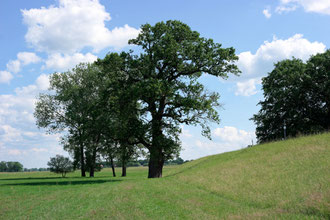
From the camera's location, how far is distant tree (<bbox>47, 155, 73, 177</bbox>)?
250 feet

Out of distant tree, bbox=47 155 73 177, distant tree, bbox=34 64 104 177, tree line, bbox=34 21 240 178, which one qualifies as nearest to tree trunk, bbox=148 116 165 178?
tree line, bbox=34 21 240 178

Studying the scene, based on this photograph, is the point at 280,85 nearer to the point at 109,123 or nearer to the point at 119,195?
the point at 109,123

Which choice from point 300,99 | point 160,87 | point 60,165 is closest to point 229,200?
point 160,87

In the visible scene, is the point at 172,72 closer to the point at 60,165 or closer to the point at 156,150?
the point at 156,150

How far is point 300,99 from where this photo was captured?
5484cm

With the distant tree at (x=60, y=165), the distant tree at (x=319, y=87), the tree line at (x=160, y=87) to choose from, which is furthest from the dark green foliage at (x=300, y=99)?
the distant tree at (x=60, y=165)

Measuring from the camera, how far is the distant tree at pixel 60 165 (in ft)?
250

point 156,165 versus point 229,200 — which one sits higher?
point 156,165

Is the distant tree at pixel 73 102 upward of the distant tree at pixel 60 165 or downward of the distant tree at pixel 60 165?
upward

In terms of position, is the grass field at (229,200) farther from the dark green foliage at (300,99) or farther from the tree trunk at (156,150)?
the dark green foliage at (300,99)

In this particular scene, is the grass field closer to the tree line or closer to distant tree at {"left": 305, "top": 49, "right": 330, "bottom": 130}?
the tree line

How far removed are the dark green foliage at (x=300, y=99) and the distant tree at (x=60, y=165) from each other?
4851 cm

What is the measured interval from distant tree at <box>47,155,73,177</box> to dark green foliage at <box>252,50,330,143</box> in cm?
4851

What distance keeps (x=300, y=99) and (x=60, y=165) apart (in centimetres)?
5856
